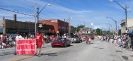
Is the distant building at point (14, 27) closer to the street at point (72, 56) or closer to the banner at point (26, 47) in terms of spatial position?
the street at point (72, 56)

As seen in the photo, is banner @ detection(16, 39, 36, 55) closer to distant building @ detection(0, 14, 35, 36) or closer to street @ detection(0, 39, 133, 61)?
street @ detection(0, 39, 133, 61)

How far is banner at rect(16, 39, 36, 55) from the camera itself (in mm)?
18219

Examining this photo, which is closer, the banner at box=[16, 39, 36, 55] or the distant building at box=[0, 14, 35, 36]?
the banner at box=[16, 39, 36, 55]

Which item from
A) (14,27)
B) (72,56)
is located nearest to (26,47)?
(72,56)

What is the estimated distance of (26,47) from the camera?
18.4 metres

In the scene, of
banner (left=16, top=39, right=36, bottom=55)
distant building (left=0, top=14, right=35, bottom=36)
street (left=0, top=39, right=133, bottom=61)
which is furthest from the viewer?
distant building (left=0, top=14, right=35, bottom=36)

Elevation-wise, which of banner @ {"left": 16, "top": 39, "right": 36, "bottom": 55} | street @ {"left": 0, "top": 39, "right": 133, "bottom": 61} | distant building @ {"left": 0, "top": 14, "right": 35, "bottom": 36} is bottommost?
street @ {"left": 0, "top": 39, "right": 133, "bottom": 61}

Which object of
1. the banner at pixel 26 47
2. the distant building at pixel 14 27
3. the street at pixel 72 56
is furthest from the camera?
the distant building at pixel 14 27

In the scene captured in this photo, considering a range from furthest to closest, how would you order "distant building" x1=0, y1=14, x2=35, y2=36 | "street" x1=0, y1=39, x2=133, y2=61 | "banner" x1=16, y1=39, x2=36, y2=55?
"distant building" x1=0, y1=14, x2=35, y2=36, "banner" x1=16, y1=39, x2=36, y2=55, "street" x1=0, y1=39, x2=133, y2=61

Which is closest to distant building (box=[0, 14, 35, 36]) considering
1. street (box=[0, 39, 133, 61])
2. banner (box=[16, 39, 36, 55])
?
street (box=[0, 39, 133, 61])

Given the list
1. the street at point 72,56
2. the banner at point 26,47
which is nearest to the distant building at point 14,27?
the street at point 72,56

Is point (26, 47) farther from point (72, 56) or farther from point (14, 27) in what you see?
point (14, 27)

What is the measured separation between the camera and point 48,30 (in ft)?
247

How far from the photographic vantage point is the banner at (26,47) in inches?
717
